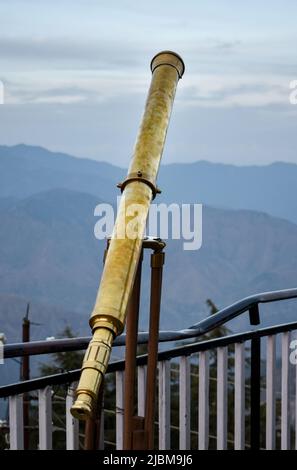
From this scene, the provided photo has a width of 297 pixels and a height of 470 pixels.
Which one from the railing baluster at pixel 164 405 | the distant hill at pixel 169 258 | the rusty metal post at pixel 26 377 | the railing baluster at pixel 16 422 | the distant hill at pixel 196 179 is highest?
the distant hill at pixel 196 179

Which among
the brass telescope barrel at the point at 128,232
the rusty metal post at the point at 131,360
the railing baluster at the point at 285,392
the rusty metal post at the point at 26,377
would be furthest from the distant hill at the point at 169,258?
the rusty metal post at the point at 131,360

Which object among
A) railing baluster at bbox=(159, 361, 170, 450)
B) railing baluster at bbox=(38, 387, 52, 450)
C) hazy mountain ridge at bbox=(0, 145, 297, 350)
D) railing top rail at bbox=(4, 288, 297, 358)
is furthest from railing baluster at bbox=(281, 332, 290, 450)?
hazy mountain ridge at bbox=(0, 145, 297, 350)

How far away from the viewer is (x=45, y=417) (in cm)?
174

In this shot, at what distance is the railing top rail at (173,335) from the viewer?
5.26 ft

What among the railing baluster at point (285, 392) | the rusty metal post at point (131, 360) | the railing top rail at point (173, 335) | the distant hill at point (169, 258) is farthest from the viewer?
the distant hill at point (169, 258)

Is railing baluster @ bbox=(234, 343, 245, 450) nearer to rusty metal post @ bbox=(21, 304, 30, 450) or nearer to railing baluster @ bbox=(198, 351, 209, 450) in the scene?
railing baluster @ bbox=(198, 351, 209, 450)

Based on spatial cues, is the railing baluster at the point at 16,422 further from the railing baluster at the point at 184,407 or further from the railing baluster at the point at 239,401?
the railing baluster at the point at 239,401

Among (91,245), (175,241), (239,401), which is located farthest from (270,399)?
(91,245)

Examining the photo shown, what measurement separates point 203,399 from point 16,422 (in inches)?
26.5

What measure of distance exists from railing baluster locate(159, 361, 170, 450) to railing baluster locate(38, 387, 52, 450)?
0.35m

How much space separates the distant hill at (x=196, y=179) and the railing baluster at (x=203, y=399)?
79.4 meters

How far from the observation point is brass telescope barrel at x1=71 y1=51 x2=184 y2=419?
968mm

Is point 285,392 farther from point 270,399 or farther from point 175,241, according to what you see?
point 175,241
